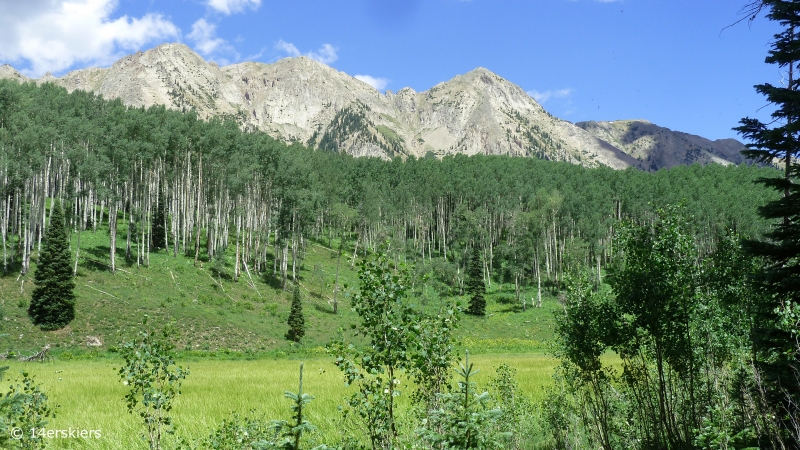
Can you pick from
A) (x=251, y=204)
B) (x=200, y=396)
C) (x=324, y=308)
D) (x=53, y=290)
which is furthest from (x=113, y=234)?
(x=200, y=396)

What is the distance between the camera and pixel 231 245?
65.4 metres

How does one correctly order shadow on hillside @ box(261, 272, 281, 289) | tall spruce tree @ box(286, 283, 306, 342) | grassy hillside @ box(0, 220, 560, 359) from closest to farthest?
grassy hillside @ box(0, 220, 560, 359), tall spruce tree @ box(286, 283, 306, 342), shadow on hillside @ box(261, 272, 281, 289)

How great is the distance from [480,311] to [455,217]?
99.5 feet

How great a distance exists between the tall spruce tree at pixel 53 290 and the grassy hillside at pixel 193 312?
652mm

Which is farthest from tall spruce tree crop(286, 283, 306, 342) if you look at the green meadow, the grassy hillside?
the green meadow

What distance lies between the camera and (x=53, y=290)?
32.8 meters

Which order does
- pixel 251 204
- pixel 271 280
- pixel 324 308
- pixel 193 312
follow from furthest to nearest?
pixel 251 204, pixel 271 280, pixel 324 308, pixel 193 312

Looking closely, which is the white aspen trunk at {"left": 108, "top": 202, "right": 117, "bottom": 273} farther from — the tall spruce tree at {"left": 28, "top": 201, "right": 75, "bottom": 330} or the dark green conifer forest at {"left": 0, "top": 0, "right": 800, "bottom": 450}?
the tall spruce tree at {"left": 28, "top": 201, "right": 75, "bottom": 330}

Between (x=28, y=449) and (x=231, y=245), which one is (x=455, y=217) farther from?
(x=28, y=449)

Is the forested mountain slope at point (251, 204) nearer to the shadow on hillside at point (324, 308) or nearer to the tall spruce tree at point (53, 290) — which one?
the tall spruce tree at point (53, 290)

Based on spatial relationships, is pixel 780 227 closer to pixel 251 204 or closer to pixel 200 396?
pixel 200 396

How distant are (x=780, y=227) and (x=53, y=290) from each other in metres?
40.1

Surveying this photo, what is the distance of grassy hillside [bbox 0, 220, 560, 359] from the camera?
32.9 meters

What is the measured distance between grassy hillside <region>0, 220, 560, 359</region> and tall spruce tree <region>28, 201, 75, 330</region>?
2.14 ft
